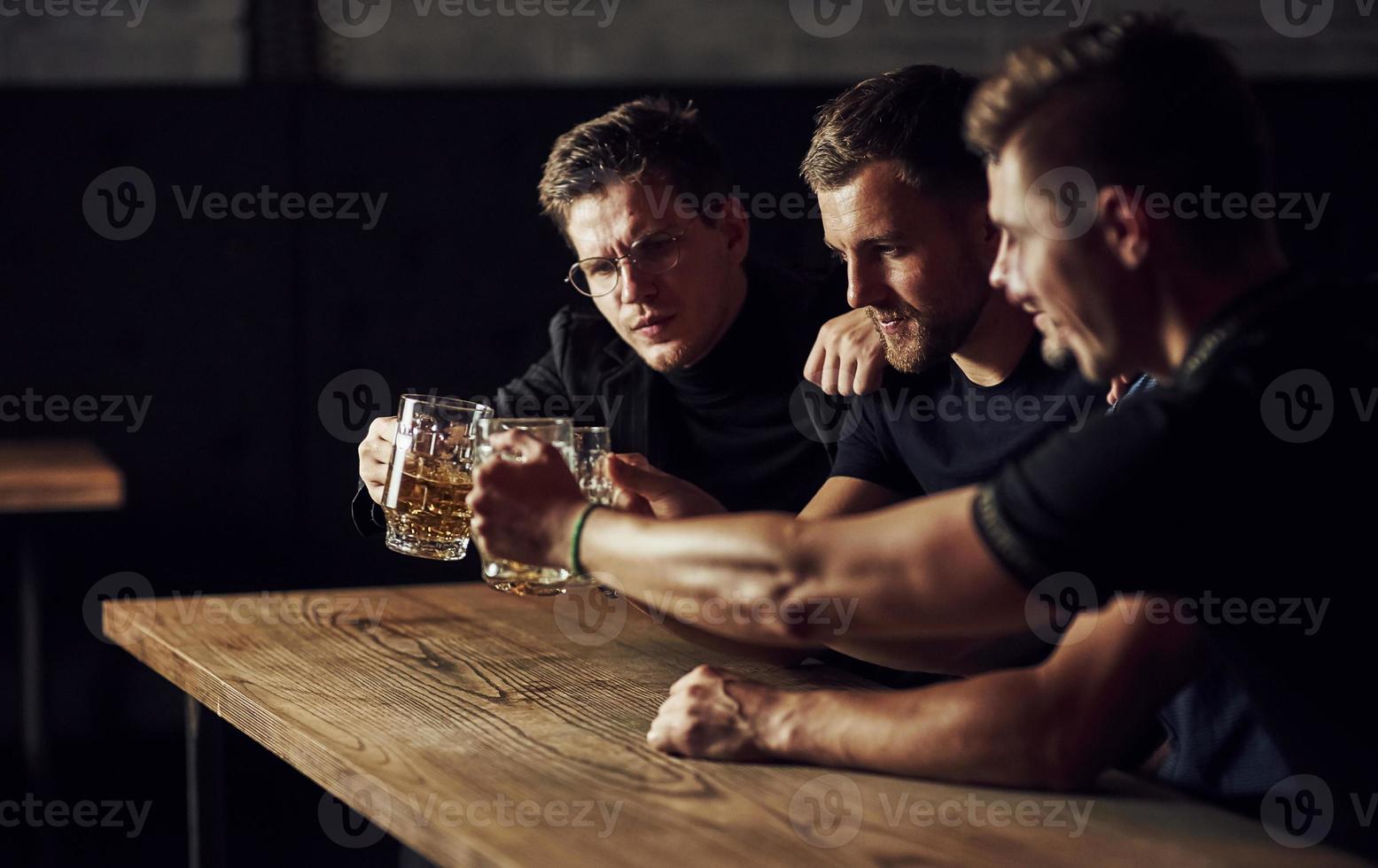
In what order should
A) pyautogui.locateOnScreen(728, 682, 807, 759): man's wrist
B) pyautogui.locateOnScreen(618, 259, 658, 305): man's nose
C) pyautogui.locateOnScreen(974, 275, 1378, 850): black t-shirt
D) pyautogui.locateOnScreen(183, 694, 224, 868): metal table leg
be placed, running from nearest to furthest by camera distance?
pyautogui.locateOnScreen(974, 275, 1378, 850): black t-shirt, pyautogui.locateOnScreen(728, 682, 807, 759): man's wrist, pyautogui.locateOnScreen(183, 694, 224, 868): metal table leg, pyautogui.locateOnScreen(618, 259, 658, 305): man's nose

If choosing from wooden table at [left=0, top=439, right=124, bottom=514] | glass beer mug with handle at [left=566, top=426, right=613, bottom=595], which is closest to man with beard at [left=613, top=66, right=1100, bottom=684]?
glass beer mug with handle at [left=566, top=426, right=613, bottom=595]

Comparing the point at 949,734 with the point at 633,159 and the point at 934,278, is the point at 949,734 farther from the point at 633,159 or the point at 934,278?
the point at 633,159

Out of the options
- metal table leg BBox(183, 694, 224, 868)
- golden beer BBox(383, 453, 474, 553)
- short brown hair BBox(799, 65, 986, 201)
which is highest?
short brown hair BBox(799, 65, 986, 201)

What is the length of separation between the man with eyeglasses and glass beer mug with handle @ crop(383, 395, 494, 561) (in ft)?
1.59

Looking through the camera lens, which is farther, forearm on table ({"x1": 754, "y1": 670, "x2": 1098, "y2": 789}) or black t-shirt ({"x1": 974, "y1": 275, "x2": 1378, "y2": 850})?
forearm on table ({"x1": 754, "y1": 670, "x2": 1098, "y2": 789})

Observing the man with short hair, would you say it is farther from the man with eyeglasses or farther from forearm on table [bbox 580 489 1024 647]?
the man with eyeglasses

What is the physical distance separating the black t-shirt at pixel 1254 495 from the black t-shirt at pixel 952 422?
23.1 inches

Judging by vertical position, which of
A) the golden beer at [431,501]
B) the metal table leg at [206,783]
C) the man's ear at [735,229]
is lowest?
the metal table leg at [206,783]

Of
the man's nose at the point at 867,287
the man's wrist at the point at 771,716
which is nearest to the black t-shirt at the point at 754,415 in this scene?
the man's nose at the point at 867,287

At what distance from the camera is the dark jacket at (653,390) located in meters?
2.10

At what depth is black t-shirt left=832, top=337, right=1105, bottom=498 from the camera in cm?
161

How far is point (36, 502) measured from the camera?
271 centimetres

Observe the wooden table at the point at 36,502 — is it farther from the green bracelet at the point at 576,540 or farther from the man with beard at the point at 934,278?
the green bracelet at the point at 576,540

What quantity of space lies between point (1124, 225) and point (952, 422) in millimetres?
731
